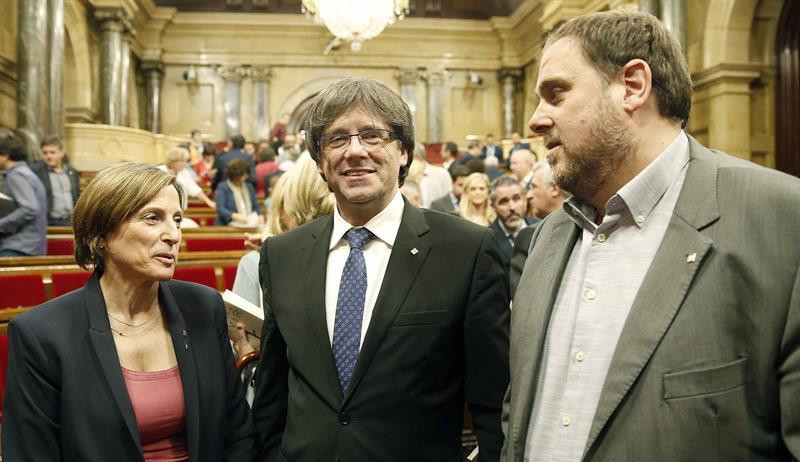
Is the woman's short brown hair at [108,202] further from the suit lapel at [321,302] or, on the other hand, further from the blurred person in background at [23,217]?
the blurred person in background at [23,217]

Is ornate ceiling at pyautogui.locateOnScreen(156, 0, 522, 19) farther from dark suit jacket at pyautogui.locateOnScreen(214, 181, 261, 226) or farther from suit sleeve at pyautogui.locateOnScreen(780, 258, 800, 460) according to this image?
suit sleeve at pyautogui.locateOnScreen(780, 258, 800, 460)

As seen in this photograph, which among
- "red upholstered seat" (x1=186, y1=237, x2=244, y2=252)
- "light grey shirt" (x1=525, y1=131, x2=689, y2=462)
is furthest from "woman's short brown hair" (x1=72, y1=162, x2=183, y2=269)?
"red upholstered seat" (x1=186, y1=237, x2=244, y2=252)

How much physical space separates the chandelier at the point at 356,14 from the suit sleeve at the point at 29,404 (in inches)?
416

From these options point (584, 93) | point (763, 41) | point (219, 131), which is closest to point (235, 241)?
point (584, 93)

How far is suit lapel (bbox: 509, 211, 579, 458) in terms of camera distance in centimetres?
144

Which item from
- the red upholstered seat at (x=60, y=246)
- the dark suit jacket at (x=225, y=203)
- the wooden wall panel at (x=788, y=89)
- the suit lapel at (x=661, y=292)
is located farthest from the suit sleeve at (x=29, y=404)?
the wooden wall panel at (x=788, y=89)

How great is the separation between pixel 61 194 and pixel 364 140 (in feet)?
20.0

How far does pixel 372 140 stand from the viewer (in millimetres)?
1840

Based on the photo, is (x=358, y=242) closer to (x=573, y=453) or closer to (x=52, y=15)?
(x=573, y=453)

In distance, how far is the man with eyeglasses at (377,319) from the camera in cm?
173

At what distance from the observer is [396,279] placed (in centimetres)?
181

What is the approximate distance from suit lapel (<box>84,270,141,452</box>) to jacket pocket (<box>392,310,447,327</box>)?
71cm

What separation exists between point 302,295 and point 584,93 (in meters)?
0.89

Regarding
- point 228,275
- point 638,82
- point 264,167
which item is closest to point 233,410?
point 638,82
